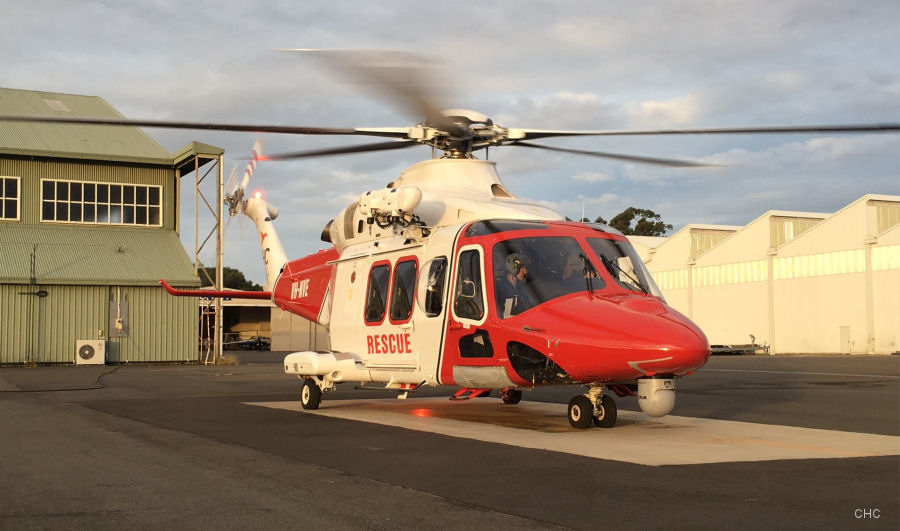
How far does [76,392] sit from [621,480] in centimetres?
1568

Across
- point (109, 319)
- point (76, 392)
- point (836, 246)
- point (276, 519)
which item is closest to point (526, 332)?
point (276, 519)

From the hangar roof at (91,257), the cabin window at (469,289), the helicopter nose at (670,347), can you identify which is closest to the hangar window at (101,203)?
the hangar roof at (91,257)

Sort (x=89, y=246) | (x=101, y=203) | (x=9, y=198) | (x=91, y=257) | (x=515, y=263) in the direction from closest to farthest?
(x=515, y=263) < (x=91, y=257) < (x=9, y=198) < (x=89, y=246) < (x=101, y=203)

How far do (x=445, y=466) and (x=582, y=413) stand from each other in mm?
3573

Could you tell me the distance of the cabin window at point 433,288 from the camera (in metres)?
12.8

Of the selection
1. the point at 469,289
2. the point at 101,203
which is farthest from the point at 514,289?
the point at 101,203

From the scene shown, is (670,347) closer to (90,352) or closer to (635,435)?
(635,435)

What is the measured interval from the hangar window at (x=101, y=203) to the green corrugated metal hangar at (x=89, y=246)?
4 centimetres

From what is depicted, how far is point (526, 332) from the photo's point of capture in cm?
1118

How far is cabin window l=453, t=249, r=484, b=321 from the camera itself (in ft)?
39.5

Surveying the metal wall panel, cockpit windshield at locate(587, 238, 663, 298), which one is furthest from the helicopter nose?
the metal wall panel

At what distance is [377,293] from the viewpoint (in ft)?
47.7

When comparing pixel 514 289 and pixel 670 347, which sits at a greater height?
pixel 514 289

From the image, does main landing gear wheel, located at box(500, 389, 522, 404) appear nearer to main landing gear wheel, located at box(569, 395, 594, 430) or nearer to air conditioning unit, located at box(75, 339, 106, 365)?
main landing gear wheel, located at box(569, 395, 594, 430)
